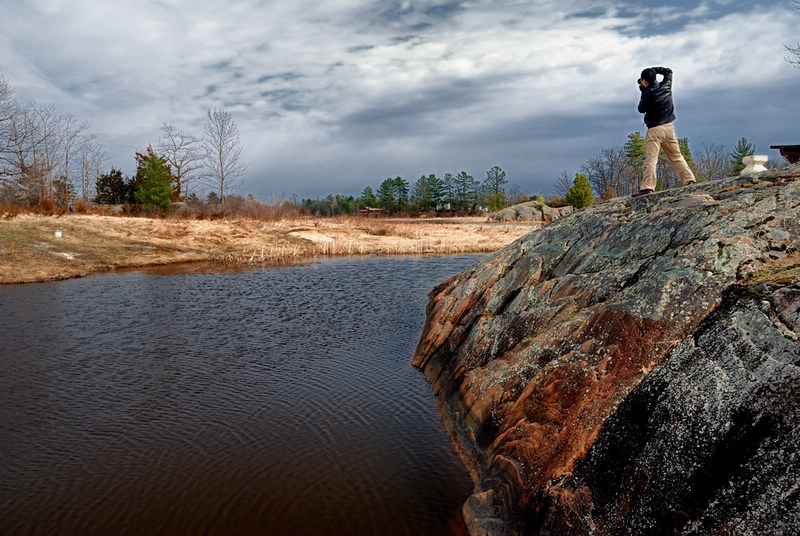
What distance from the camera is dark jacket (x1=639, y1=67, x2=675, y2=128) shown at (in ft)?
27.3

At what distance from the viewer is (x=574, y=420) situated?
4027 mm

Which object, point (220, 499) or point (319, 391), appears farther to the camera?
point (319, 391)

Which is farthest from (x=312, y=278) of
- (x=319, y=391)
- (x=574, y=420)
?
(x=574, y=420)

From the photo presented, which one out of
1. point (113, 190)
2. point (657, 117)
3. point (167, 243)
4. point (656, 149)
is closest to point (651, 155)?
point (656, 149)

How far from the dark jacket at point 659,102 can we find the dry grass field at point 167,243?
19877 millimetres

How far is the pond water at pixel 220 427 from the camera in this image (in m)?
4.60

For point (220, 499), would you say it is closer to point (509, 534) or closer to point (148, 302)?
point (509, 534)

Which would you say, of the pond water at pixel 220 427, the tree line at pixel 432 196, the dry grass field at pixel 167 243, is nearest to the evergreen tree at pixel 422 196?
the tree line at pixel 432 196

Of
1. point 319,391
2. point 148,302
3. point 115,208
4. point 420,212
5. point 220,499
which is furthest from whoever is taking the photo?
point 420,212

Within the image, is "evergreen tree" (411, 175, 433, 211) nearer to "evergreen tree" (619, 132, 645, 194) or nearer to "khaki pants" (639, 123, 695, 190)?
"evergreen tree" (619, 132, 645, 194)

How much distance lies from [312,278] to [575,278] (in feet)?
48.8

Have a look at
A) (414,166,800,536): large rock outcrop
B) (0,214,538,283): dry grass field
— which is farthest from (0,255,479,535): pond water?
(0,214,538,283): dry grass field

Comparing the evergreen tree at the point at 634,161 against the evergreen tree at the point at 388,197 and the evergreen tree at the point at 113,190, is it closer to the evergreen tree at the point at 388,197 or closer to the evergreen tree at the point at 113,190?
the evergreen tree at the point at 388,197

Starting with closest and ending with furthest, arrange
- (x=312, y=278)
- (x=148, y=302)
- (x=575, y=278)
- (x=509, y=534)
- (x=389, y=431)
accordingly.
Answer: (x=509, y=534) → (x=575, y=278) → (x=389, y=431) → (x=148, y=302) → (x=312, y=278)
